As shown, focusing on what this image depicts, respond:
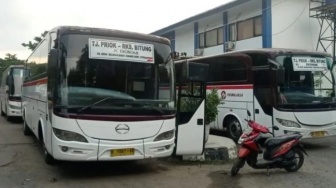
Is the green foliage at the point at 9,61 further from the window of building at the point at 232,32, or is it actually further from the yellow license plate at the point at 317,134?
the yellow license plate at the point at 317,134

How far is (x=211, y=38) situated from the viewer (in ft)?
80.3

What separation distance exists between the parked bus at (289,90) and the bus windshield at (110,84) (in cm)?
373

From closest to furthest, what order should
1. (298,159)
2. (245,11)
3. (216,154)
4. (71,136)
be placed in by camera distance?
(71,136) < (298,159) < (216,154) < (245,11)

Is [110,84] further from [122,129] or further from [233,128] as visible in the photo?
[233,128]

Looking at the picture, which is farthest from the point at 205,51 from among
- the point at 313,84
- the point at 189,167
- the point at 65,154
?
the point at 65,154

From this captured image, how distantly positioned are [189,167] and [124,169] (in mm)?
1345

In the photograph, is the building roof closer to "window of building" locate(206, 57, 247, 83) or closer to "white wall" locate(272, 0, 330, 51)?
"white wall" locate(272, 0, 330, 51)

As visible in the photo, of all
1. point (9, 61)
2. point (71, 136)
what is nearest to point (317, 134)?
point (71, 136)

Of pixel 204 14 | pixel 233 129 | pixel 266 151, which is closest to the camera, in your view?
pixel 266 151

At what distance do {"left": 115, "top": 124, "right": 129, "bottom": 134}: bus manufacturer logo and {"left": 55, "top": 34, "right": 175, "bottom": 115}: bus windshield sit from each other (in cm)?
23

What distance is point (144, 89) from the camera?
7.10m

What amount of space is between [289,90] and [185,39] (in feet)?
59.5

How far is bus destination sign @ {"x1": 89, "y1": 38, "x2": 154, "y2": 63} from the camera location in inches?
267

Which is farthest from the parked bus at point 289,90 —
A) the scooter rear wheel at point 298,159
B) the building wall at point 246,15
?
the building wall at point 246,15
